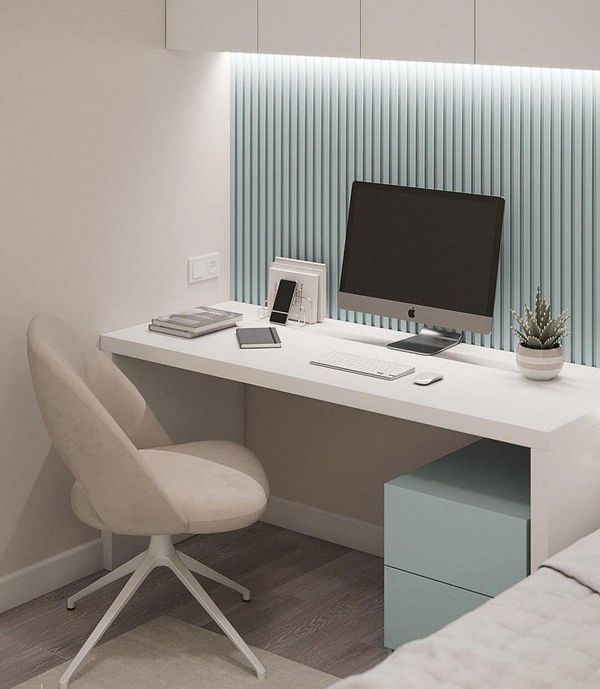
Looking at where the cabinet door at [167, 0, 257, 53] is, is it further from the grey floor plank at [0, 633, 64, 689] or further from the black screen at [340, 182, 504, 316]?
the grey floor plank at [0, 633, 64, 689]

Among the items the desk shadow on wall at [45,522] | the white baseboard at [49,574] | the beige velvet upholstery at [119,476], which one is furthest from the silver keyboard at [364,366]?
the white baseboard at [49,574]

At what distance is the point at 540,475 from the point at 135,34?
193 cm

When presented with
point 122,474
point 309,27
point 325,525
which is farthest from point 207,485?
point 309,27

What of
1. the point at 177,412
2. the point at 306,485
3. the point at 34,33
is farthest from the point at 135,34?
the point at 306,485

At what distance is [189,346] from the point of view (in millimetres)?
3689

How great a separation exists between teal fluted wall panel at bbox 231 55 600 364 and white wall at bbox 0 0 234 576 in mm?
191

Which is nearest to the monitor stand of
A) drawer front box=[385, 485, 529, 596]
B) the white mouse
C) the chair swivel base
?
the white mouse

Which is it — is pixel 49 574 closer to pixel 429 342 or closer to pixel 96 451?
pixel 96 451

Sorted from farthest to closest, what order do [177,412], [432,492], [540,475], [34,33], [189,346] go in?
[177,412]
[189,346]
[34,33]
[432,492]
[540,475]

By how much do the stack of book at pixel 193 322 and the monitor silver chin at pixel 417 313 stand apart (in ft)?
1.27

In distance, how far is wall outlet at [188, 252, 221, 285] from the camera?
412 cm

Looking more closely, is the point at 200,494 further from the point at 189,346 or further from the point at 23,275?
the point at 23,275

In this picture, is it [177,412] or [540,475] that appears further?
[177,412]

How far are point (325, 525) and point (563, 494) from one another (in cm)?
137
